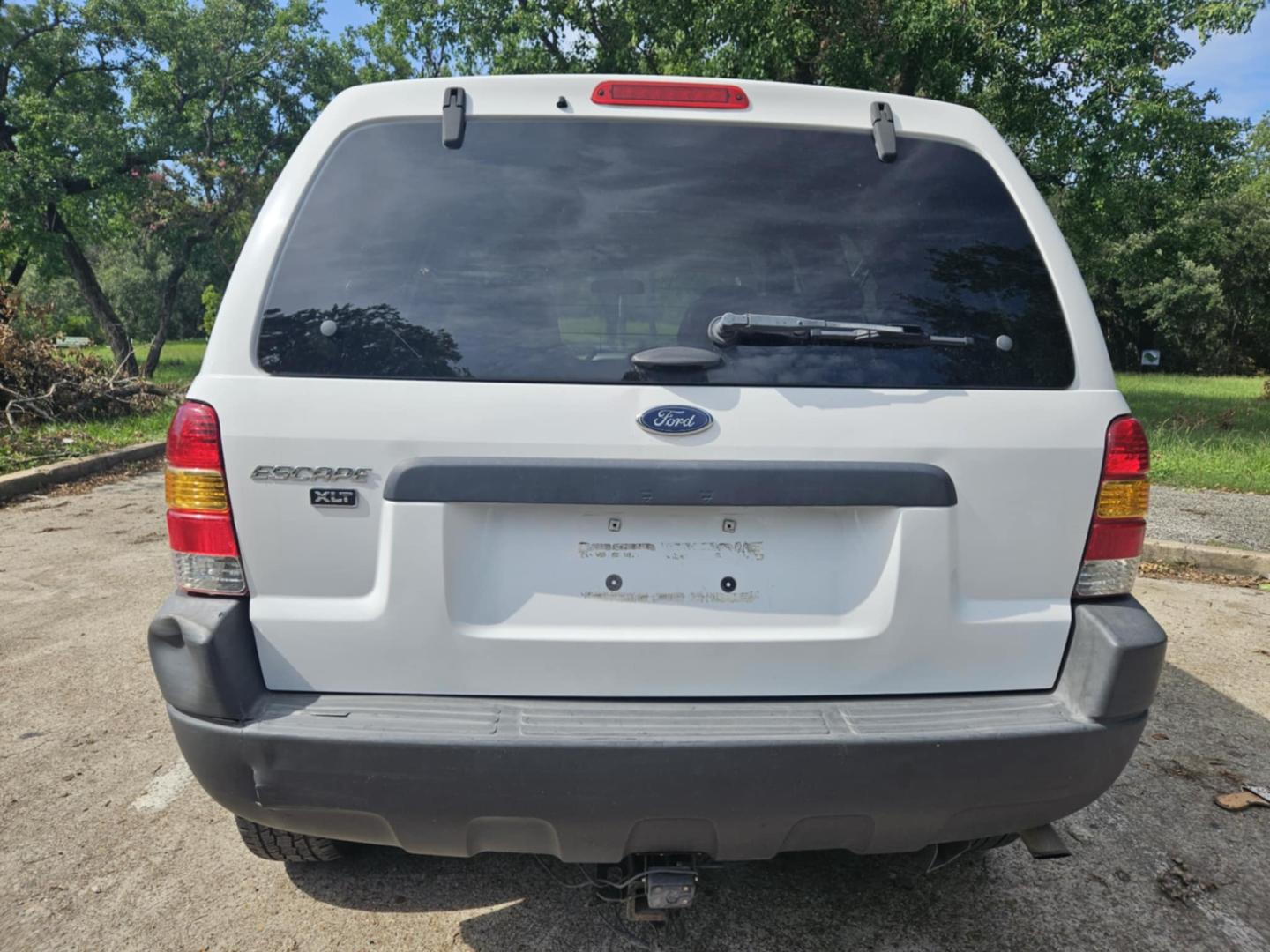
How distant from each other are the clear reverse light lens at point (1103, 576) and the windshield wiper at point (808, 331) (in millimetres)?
600

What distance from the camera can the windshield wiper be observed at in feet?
6.30

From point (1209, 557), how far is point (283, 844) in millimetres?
6471

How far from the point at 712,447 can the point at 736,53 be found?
1318 centimetres

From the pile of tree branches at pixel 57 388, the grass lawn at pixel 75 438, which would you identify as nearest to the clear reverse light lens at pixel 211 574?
the grass lawn at pixel 75 438

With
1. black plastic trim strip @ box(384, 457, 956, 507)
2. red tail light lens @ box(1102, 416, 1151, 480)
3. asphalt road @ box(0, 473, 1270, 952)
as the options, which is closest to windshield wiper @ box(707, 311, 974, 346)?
black plastic trim strip @ box(384, 457, 956, 507)

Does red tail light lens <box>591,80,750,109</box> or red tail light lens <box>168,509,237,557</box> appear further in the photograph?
red tail light lens <box>591,80,750,109</box>

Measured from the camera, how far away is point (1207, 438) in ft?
39.7

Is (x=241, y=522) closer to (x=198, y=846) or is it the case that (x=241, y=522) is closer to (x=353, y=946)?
(x=353, y=946)

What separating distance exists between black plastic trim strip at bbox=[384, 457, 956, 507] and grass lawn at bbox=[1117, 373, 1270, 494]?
8907 mm

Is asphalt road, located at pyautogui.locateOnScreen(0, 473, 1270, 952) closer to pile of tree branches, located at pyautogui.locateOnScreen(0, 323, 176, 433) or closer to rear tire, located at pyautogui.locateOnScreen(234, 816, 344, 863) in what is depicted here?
rear tire, located at pyautogui.locateOnScreen(234, 816, 344, 863)

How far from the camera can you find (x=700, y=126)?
6.88 ft

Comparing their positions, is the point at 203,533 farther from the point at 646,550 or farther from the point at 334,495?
the point at 646,550

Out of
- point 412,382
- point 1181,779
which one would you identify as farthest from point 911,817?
point 1181,779

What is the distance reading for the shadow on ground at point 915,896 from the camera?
2379 mm
